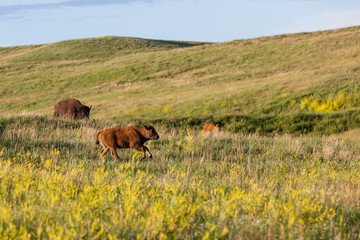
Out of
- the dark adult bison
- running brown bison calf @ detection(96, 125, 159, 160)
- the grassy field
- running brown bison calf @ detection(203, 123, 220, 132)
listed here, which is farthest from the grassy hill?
running brown bison calf @ detection(96, 125, 159, 160)

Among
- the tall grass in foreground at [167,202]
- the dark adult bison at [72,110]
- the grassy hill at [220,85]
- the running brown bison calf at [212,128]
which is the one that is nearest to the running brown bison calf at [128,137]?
the tall grass in foreground at [167,202]

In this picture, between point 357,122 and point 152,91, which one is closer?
point 357,122

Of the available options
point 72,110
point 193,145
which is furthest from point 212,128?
point 72,110

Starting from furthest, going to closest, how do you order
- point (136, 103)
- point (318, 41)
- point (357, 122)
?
point (318, 41)
point (136, 103)
point (357, 122)

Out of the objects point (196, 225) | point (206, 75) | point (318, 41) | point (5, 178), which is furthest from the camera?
point (318, 41)

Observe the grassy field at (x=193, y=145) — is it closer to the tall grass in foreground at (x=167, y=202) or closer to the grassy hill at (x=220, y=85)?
the tall grass in foreground at (x=167, y=202)

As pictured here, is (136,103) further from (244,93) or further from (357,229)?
(357,229)

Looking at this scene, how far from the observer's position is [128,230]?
3465 millimetres

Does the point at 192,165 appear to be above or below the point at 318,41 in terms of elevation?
below

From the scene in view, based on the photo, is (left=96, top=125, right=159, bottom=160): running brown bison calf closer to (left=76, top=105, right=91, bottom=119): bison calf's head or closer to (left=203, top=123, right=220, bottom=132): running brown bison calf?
(left=203, top=123, right=220, bottom=132): running brown bison calf

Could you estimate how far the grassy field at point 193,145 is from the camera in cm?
371

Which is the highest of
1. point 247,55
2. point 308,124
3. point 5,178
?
point 247,55

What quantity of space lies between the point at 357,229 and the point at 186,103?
2678 cm

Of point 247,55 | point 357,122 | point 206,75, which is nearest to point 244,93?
point 357,122
